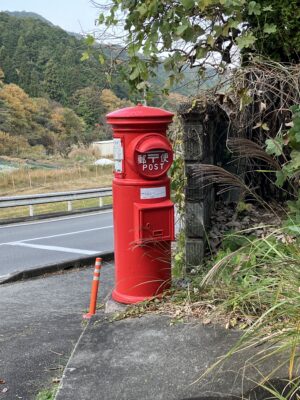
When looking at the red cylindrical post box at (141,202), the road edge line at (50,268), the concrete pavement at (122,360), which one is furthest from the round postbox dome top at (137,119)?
the road edge line at (50,268)

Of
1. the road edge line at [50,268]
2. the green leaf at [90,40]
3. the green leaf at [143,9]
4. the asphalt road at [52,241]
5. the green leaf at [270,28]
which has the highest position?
the green leaf at [143,9]

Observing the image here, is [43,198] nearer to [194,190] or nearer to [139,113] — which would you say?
[194,190]

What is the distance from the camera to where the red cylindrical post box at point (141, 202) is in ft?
14.7

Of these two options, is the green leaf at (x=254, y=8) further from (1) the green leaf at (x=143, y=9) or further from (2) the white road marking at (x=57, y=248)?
(2) the white road marking at (x=57, y=248)

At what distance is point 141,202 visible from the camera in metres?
4.54

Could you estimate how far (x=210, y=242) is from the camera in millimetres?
5051

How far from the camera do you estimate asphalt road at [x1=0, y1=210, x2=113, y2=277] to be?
10.6 meters

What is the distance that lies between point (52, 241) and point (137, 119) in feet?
30.4

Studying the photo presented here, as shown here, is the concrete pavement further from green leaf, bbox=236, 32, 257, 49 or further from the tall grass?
green leaf, bbox=236, 32, 257, 49

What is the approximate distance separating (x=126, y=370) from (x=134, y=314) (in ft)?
3.21

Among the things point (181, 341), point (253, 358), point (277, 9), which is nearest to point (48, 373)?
point (181, 341)

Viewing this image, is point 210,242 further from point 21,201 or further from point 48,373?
point 21,201

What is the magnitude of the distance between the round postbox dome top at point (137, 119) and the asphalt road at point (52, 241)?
4.22 metres

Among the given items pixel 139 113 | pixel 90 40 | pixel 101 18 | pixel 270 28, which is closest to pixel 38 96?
pixel 101 18
